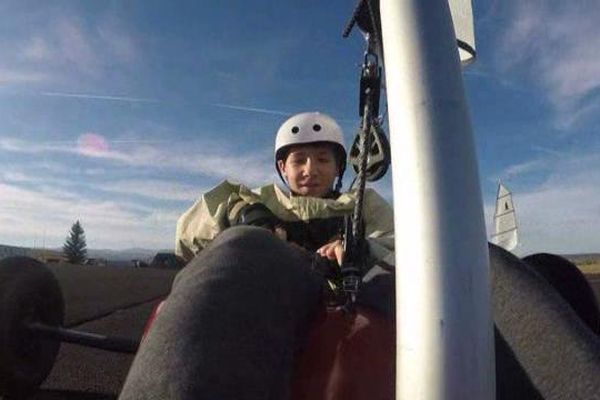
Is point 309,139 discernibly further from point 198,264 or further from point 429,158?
point 429,158

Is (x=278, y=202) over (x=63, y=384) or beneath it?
over

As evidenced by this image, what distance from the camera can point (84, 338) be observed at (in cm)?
247

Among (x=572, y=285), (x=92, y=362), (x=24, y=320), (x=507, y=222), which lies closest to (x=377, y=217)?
(x=572, y=285)

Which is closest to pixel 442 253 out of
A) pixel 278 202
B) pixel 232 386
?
pixel 232 386

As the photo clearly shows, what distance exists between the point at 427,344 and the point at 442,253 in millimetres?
106

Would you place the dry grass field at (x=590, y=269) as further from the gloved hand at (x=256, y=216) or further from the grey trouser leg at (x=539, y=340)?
the grey trouser leg at (x=539, y=340)

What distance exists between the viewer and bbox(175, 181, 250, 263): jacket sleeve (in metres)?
2.11

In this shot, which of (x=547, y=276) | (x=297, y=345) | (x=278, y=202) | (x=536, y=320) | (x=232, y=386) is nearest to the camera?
(x=232, y=386)

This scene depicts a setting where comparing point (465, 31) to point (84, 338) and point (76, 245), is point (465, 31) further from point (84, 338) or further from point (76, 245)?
point (76, 245)

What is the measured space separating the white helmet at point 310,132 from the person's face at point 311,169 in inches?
1.7

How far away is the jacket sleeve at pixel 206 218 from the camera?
6.92 feet

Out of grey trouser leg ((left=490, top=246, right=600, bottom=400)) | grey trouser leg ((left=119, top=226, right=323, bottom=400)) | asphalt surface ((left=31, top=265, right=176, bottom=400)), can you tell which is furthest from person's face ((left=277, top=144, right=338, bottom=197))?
grey trouser leg ((left=490, top=246, right=600, bottom=400))

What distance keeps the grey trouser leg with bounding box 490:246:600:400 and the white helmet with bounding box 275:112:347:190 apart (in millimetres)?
1553

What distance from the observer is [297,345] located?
1102mm
